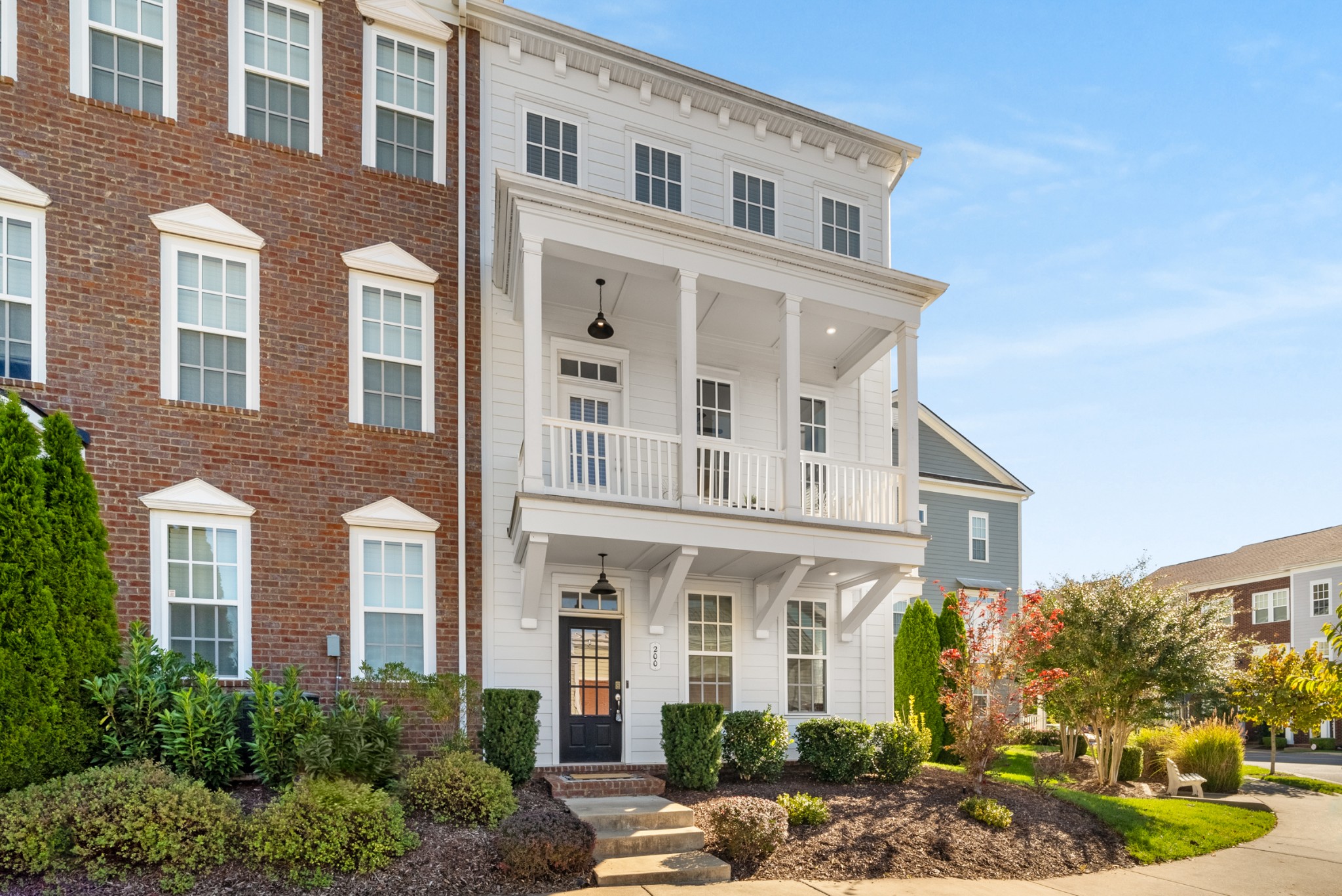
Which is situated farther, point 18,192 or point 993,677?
point 993,677

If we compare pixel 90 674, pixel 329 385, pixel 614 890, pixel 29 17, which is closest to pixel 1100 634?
pixel 614 890

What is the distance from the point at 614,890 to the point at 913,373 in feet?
26.3

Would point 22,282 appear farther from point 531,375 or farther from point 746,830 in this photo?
point 746,830

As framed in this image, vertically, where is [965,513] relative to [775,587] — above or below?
above

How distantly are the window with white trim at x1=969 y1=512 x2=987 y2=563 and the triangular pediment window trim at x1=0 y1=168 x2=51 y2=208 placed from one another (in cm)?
2333

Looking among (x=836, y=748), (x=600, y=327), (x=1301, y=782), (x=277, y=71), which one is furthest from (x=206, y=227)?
(x=1301, y=782)

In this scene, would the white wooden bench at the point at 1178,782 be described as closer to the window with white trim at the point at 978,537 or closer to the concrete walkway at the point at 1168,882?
the concrete walkway at the point at 1168,882

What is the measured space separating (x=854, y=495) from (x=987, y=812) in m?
4.18

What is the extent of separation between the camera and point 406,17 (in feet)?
38.9

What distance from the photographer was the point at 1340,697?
6.09m

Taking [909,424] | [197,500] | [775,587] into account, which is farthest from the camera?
[775,587]

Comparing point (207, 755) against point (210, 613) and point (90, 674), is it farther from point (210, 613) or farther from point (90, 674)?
point (210, 613)

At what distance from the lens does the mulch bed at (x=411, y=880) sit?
6.94 metres

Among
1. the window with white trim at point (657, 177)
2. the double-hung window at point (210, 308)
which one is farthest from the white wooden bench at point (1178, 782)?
the double-hung window at point (210, 308)
